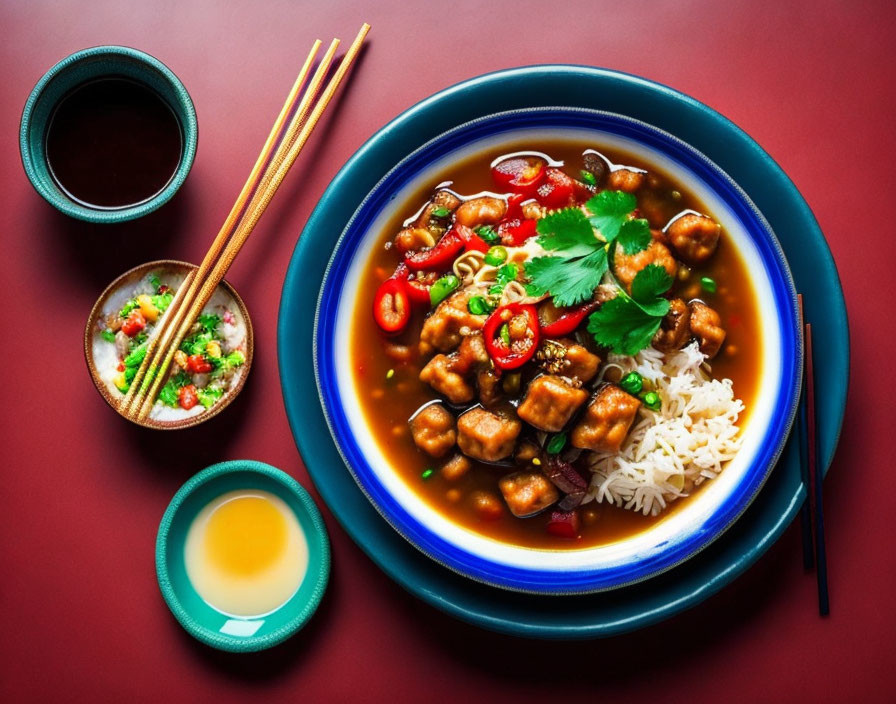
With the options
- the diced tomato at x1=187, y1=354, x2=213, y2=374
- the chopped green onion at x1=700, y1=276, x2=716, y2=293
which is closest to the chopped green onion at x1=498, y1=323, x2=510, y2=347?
the chopped green onion at x1=700, y1=276, x2=716, y2=293

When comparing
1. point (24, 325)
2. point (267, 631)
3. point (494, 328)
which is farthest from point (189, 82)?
point (267, 631)

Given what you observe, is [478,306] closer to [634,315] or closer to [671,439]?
[634,315]

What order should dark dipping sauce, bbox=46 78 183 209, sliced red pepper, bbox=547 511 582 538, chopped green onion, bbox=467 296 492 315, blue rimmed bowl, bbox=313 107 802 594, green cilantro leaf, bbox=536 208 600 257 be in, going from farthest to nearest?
1. dark dipping sauce, bbox=46 78 183 209
2. sliced red pepper, bbox=547 511 582 538
3. chopped green onion, bbox=467 296 492 315
4. blue rimmed bowl, bbox=313 107 802 594
5. green cilantro leaf, bbox=536 208 600 257

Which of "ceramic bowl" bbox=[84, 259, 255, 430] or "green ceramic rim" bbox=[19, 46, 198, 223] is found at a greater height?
"green ceramic rim" bbox=[19, 46, 198, 223]

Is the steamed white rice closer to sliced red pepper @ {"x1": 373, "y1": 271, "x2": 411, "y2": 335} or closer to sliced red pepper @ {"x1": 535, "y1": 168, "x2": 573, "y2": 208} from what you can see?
sliced red pepper @ {"x1": 535, "y1": 168, "x2": 573, "y2": 208}

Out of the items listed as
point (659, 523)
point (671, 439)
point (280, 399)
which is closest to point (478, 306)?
point (671, 439)

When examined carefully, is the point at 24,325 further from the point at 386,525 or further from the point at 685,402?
the point at 685,402

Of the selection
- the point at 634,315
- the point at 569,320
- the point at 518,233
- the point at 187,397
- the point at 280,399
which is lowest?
the point at 187,397
